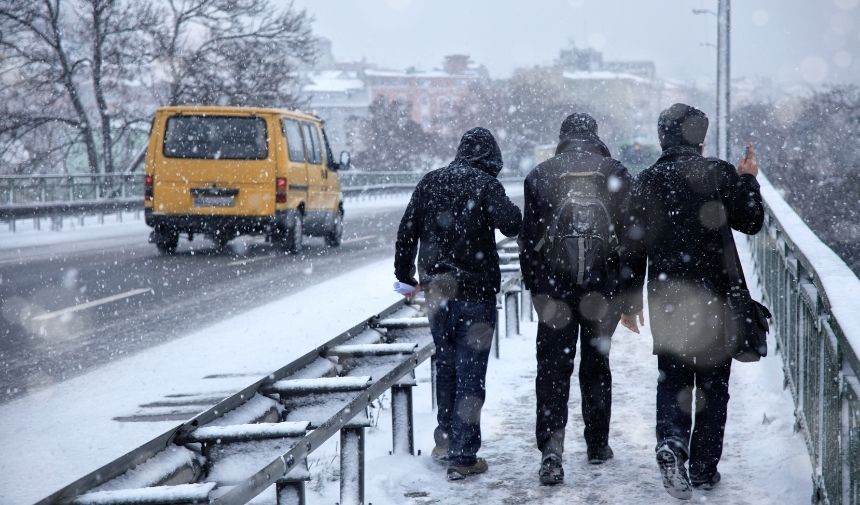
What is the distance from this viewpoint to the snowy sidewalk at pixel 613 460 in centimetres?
494

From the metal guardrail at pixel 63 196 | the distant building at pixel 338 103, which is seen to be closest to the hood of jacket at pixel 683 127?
the metal guardrail at pixel 63 196

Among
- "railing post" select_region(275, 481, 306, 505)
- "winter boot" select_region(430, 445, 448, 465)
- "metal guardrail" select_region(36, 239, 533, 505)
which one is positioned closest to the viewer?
"metal guardrail" select_region(36, 239, 533, 505)

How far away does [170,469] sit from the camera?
363cm

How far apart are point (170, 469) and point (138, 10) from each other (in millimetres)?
32166

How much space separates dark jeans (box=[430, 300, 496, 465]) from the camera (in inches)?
208

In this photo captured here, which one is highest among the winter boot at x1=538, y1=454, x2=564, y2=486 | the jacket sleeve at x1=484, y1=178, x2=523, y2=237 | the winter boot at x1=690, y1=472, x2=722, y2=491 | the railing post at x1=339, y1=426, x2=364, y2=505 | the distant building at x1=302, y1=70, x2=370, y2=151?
the distant building at x1=302, y1=70, x2=370, y2=151

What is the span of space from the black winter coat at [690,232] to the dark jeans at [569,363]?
0.29 meters

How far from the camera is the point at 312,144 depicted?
1789 centimetres

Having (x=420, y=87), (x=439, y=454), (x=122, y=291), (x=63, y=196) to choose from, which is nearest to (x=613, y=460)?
(x=439, y=454)

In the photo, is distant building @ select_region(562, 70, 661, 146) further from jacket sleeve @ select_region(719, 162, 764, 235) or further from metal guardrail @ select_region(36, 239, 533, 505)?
jacket sleeve @ select_region(719, 162, 764, 235)

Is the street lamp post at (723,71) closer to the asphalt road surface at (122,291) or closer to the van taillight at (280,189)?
the asphalt road surface at (122,291)

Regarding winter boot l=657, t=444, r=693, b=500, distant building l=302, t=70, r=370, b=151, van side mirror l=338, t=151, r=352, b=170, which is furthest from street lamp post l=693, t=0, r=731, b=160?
distant building l=302, t=70, r=370, b=151

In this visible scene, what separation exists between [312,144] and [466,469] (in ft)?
43.1

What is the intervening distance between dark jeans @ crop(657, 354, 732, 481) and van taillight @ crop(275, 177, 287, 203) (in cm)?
1167
